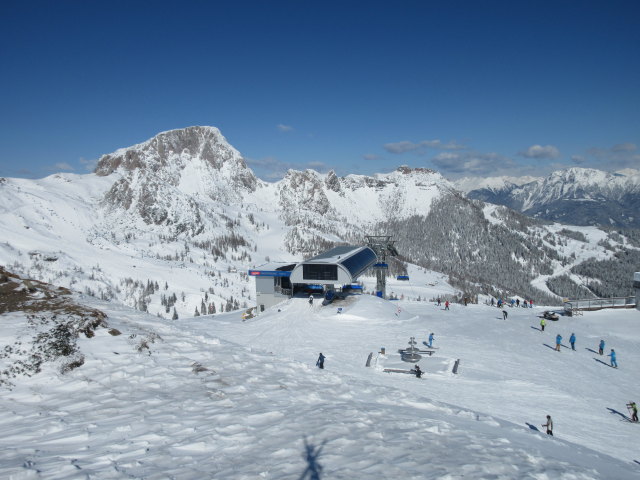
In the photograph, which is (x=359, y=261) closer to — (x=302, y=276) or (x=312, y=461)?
(x=302, y=276)

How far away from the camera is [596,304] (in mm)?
46875

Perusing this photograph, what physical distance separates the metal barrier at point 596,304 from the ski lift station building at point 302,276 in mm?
26314

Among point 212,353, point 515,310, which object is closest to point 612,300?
point 515,310

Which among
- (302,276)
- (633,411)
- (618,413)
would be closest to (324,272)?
(302,276)

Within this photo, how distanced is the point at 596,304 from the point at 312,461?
50714 millimetres

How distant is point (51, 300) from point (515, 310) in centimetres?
4871

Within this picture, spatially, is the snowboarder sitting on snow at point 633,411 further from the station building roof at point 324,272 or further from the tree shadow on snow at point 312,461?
the station building roof at point 324,272

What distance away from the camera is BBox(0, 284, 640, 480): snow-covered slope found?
30.0ft

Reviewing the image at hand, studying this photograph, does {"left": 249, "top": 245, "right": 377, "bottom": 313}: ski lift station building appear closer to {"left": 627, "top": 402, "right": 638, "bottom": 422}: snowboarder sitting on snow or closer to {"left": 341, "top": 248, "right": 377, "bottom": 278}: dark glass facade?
{"left": 341, "top": 248, "right": 377, "bottom": 278}: dark glass facade

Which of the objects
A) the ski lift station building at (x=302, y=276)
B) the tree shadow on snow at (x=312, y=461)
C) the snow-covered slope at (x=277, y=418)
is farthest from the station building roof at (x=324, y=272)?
the tree shadow on snow at (x=312, y=461)

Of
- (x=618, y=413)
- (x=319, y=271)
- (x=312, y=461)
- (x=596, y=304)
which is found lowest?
(x=618, y=413)

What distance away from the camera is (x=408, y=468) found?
924cm

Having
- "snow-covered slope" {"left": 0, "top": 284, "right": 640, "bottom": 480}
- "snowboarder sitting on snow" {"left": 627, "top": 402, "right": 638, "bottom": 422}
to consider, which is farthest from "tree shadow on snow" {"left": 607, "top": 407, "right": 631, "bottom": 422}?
"snowboarder sitting on snow" {"left": 627, "top": 402, "right": 638, "bottom": 422}

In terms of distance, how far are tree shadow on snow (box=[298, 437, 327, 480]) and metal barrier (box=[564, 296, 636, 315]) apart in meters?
45.3
